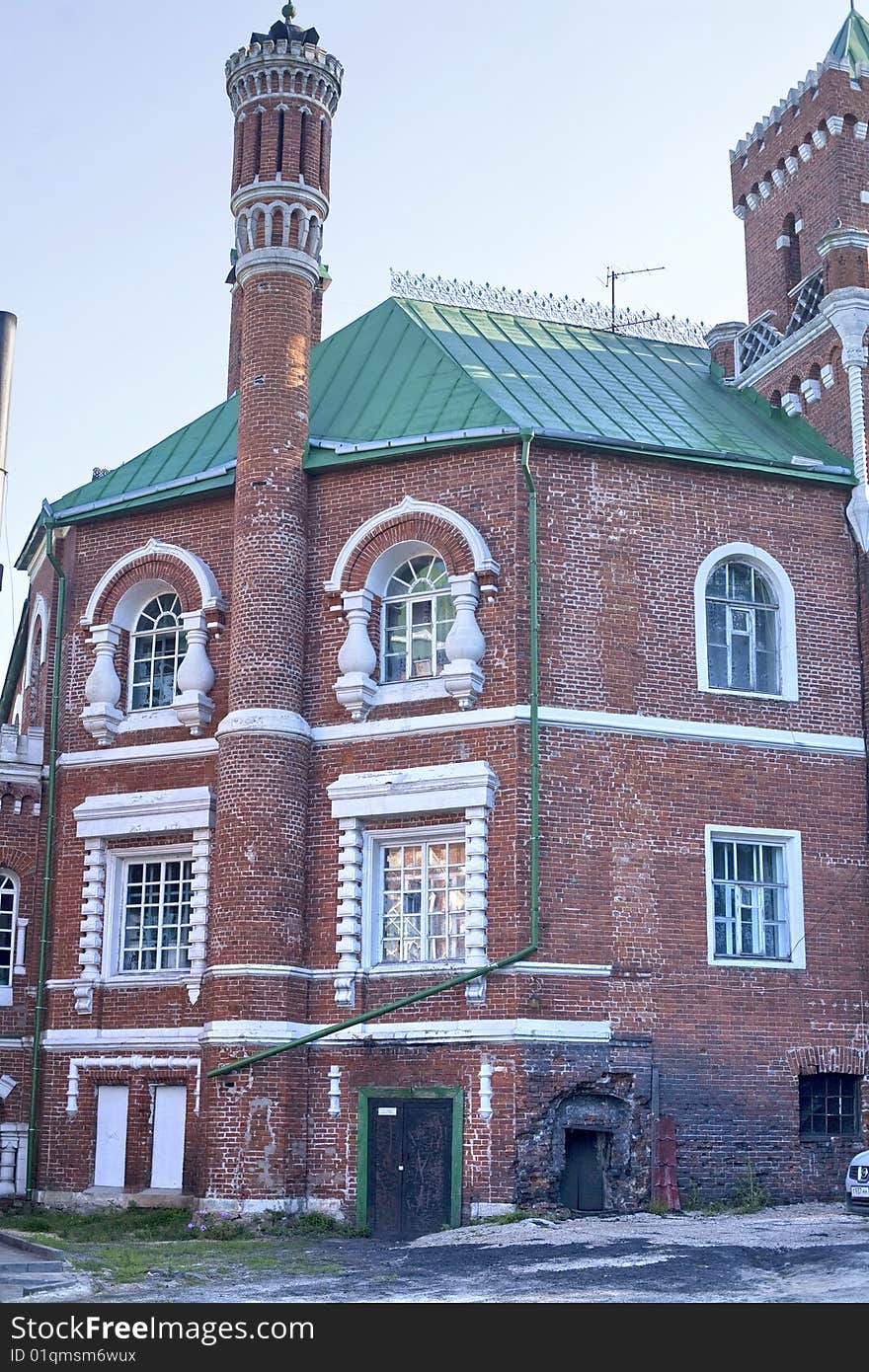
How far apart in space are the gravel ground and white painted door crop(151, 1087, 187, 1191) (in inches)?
138

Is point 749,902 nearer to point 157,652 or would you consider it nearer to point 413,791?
point 413,791

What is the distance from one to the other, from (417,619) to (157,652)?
4029 millimetres

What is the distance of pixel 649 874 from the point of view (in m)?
Result: 22.5

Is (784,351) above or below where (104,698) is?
above

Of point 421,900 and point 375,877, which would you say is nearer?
point 421,900

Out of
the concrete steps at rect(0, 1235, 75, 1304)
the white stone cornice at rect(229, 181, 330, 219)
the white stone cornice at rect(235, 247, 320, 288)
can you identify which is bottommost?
the concrete steps at rect(0, 1235, 75, 1304)

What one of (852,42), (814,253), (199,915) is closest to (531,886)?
(199,915)

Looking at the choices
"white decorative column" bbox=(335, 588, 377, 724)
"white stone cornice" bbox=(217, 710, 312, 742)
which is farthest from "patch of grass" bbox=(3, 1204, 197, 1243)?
"white decorative column" bbox=(335, 588, 377, 724)

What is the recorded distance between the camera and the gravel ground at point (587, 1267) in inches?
590

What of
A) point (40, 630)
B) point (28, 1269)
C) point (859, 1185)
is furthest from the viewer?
point (40, 630)

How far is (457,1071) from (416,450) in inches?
312

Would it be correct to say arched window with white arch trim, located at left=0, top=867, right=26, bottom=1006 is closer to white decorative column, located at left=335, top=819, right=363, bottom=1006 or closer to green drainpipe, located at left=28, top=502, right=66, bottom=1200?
green drainpipe, located at left=28, top=502, right=66, bottom=1200

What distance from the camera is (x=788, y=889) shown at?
23.2 meters

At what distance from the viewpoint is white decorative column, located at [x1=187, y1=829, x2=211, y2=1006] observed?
23516 millimetres
